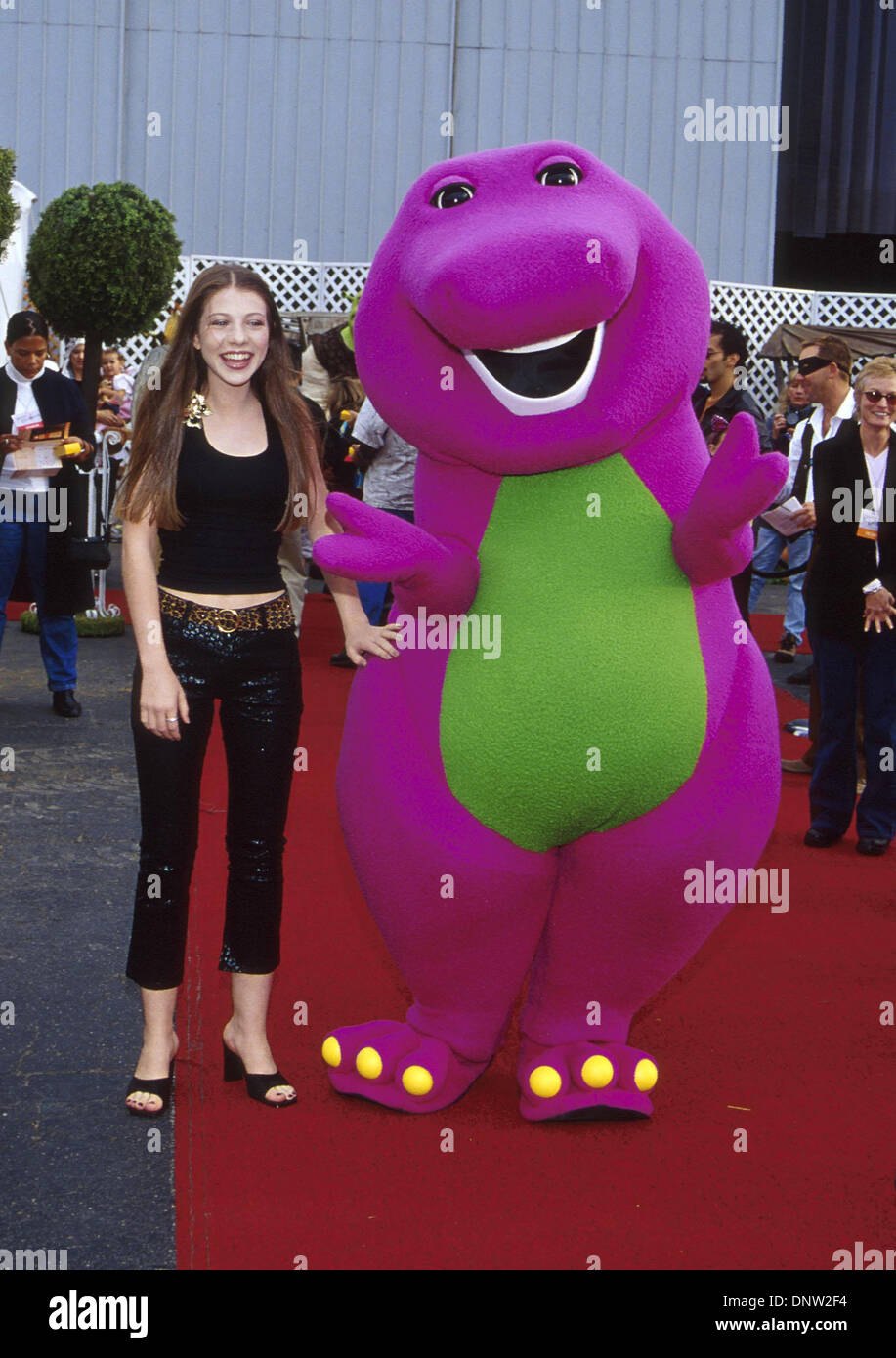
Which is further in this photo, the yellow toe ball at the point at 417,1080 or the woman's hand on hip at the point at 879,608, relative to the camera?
the woman's hand on hip at the point at 879,608

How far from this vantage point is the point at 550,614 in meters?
2.91

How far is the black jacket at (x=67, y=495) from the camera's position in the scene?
6.82 m

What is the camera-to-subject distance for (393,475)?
756 cm

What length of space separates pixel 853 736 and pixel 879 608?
482mm

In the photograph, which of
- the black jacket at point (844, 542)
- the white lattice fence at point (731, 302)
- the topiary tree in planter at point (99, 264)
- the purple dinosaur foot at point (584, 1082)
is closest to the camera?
the purple dinosaur foot at point (584, 1082)

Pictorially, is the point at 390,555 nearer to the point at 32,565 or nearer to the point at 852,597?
the point at 852,597

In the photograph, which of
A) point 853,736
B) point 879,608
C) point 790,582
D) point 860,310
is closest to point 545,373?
point 879,608

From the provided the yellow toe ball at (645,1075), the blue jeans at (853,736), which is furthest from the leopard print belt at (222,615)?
the blue jeans at (853,736)

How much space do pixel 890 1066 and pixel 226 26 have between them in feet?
41.6

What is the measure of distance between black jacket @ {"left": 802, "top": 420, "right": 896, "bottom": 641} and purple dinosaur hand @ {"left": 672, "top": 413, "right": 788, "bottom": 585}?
2.71m

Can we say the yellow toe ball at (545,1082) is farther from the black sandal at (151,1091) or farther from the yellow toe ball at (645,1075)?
the black sandal at (151,1091)

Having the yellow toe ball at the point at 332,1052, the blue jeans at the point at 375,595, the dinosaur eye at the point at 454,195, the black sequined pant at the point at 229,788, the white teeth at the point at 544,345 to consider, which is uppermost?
the dinosaur eye at the point at 454,195

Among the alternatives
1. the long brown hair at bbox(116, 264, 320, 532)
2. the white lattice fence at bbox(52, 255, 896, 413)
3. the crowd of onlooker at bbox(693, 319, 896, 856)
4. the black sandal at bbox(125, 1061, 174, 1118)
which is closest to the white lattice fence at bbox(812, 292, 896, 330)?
the white lattice fence at bbox(52, 255, 896, 413)

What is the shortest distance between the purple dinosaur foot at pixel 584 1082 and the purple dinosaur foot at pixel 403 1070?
0.47 feet
